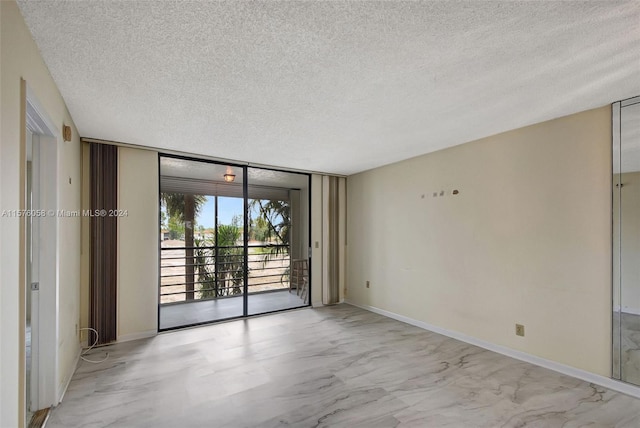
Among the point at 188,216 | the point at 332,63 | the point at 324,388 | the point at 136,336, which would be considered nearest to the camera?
the point at 332,63

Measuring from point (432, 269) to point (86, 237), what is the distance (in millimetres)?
4112

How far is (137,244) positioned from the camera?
363cm

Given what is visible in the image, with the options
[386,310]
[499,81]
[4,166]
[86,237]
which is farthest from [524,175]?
[86,237]

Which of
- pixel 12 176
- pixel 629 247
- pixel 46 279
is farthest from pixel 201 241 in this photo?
pixel 629 247

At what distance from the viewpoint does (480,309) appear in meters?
3.33

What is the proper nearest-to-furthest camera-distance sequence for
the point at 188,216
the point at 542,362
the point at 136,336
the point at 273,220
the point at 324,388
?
the point at 324,388, the point at 542,362, the point at 136,336, the point at 188,216, the point at 273,220

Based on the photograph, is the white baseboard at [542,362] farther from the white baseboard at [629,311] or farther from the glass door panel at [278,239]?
the glass door panel at [278,239]

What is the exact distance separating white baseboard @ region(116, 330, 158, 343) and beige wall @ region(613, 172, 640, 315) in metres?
4.70

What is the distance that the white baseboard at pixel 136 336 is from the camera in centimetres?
348

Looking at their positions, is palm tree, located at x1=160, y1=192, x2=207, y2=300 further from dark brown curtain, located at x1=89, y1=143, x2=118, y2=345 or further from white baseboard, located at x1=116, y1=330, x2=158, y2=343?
white baseboard, located at x1=116, y1=330, x2=158, y2=343

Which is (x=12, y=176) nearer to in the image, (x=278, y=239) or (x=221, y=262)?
(x=221, y=262)

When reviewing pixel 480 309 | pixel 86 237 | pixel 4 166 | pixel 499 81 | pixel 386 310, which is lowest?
pixel 386 310

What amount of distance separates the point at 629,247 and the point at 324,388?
8.78 feet

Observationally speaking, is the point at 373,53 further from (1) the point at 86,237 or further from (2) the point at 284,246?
(2) the point at 284,246
